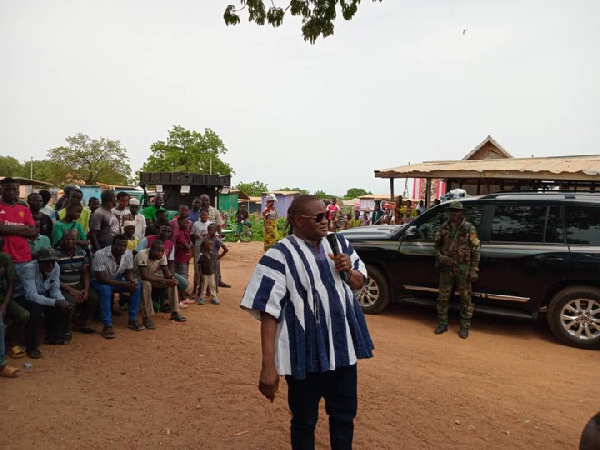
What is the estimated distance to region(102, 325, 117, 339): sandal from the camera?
529 centimetres

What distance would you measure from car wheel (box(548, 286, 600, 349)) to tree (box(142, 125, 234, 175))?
137ft

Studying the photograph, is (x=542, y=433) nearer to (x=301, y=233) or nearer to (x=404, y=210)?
(x=301, y=233)

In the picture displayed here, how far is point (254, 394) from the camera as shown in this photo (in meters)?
3.92

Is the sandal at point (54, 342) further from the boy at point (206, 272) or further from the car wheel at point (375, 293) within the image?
the car wheel at point (375, 293)

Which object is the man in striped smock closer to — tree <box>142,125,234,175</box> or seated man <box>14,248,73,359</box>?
seated man <box>14,248,73,359</box>

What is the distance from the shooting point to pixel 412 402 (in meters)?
3.84

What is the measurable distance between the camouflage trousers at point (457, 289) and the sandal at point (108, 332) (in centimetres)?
426

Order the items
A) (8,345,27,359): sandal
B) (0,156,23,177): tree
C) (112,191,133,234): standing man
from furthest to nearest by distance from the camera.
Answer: (0,156,23,177): tree < (112,191,133,234): standing man < (8,345,27,359): sandal

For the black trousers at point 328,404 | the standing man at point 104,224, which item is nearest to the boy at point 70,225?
the standing man at point 104,224

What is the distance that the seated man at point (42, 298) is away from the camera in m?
4.63

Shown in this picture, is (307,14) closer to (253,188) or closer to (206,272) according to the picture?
(206,272)

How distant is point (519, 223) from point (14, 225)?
6217 millimetres

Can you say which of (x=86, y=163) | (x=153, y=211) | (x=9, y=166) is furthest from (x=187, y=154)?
(x=153, y=211)

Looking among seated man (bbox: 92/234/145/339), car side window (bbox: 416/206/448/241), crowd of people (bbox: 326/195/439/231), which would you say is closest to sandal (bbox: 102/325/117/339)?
seated man (bbox: 92/234/145/339)
